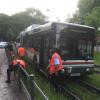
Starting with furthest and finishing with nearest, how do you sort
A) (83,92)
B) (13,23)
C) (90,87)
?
(13,23)
(90,87)
(83,92)

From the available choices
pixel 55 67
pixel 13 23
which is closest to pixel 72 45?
pixel 55 67

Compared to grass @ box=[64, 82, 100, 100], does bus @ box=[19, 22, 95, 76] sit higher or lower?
higher

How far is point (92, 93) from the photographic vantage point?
12.5 m

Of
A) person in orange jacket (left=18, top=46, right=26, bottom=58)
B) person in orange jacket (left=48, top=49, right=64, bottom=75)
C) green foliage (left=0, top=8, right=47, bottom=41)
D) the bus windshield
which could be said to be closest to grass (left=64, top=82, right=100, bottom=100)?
person in orange jacket (left=48, top=49, right=64, bottom=75)

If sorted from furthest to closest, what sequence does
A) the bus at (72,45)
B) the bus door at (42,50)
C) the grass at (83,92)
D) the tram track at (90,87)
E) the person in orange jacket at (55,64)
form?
the bus door at (42,50) < the bus at (72,45) < the person in orange jacket at (55,64) < the tram track at (90,87) < the grass at (83,92)

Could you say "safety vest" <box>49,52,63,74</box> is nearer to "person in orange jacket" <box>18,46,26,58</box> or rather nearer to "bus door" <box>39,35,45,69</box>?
"bus door" <box>39,35,45,69</box>

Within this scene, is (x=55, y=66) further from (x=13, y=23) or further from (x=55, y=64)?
(x=13, y=23)

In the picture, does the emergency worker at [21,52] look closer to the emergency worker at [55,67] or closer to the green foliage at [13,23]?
the emergency worker at [55,67]

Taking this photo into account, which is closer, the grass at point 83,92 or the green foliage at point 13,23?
the grass at point 83,92

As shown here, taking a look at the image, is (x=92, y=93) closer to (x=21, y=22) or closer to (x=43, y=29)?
(x=43, y=29)

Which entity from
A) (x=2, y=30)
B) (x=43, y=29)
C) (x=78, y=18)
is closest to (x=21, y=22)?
(x=2, y=30)

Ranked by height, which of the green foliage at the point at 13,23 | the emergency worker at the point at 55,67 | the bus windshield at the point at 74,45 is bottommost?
the emergency worker at the point at 55,67

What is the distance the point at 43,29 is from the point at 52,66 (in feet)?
11.8

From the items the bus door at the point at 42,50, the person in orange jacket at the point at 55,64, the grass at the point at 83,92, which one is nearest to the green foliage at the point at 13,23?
the bus door at the point at 42,50
